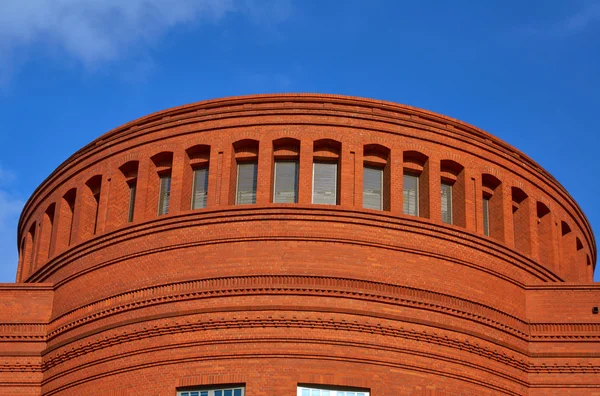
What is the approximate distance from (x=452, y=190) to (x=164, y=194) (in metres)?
7.51

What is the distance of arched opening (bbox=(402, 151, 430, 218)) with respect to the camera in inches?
1299

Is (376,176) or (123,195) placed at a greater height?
(376,176)

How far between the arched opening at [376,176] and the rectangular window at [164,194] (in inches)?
200

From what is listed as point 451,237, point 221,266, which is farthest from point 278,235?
point 451,237

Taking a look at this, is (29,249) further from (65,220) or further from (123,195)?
(123,195)

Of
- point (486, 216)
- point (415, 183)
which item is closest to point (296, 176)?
point (415, 183)

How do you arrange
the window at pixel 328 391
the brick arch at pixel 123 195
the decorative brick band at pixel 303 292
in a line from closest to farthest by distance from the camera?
the window at pixel 328 391 < the decorative brick band at pixel 303 292 < the brick arch at pixel 123 195

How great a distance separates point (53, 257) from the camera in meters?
34.4

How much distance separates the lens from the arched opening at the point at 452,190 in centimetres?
3334

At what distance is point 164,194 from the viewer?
110 feet

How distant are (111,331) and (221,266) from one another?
3192mm

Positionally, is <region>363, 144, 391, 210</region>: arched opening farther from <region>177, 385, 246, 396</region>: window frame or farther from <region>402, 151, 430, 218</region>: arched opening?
<region>177, 385, 246, 396</region>: window frame

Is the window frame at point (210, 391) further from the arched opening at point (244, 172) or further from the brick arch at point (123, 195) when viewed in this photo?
the brick arch at point (123, 195)

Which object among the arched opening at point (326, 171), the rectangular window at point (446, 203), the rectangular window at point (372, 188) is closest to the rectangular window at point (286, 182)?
the arched opening at point (326, 171)
